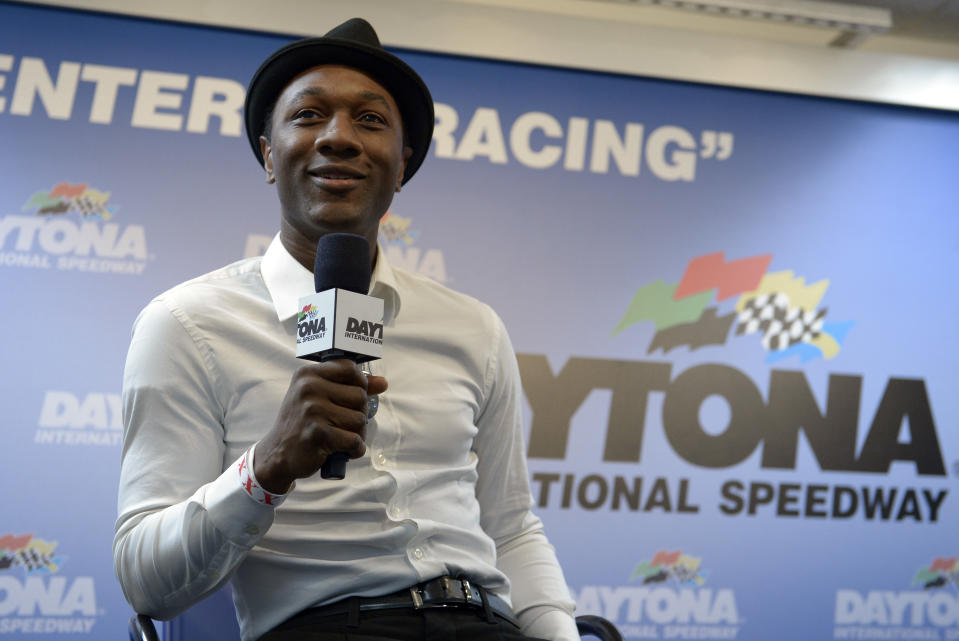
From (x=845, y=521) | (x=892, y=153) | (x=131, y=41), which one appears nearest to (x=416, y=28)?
(x=131, y=41)

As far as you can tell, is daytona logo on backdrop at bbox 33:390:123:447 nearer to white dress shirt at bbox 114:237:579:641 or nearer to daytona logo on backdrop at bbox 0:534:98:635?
daytona logo on backdrop at bbox 0:534:98:635

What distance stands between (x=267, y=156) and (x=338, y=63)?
0.70ft

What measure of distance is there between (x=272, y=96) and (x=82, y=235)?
76.4 inches

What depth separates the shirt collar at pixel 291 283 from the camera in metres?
1.36

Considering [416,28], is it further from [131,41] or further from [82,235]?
[82,235]

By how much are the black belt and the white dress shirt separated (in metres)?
0.01

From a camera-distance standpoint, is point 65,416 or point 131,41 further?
point 131,41

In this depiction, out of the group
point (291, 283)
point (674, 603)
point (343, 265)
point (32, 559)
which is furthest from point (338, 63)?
point (674, 603)

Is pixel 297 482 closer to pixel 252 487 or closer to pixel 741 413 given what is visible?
pixel 252 487

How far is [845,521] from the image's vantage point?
3.38 metres

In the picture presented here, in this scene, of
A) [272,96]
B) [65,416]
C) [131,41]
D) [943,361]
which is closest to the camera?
[272,96]

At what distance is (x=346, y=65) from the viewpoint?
144 cm

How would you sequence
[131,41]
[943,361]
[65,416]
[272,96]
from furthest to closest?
[943,361], [131,41], [65,416], [272,96]

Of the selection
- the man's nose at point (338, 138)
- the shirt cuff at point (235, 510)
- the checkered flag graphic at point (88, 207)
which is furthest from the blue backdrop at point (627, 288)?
the shirt cuff at point (235, 510)
